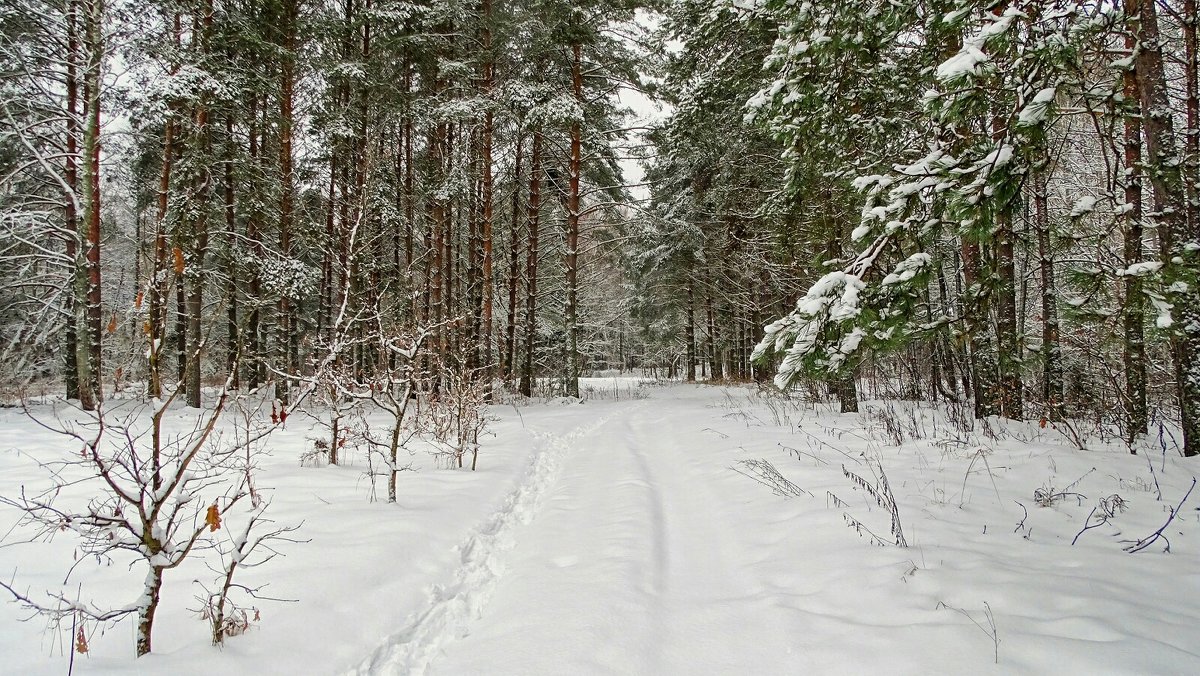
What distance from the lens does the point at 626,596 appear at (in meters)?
3.15

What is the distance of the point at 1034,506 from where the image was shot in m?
3.79

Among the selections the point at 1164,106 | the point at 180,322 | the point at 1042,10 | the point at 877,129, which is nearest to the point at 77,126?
the point at 180,322

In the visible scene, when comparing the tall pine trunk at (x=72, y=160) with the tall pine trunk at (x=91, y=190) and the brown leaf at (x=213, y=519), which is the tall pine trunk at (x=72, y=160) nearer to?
the tall pine trunk at (x=91, y=190)

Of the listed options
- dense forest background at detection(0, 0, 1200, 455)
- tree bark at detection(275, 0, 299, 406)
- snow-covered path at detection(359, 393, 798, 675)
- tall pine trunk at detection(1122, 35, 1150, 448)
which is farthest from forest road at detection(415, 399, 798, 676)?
tree bark at detection(275, 0, 299, 406)

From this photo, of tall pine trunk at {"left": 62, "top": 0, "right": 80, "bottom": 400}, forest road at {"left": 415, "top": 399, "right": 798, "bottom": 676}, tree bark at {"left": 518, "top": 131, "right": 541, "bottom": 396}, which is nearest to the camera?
forest road at {"left": 415, "top": 399, "right": 798, "bottom": 676}

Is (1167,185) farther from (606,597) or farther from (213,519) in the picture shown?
(213,519)

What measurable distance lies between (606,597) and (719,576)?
841 mm

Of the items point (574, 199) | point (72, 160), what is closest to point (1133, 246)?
point (574, 199)

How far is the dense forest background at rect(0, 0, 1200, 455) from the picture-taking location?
105 inches

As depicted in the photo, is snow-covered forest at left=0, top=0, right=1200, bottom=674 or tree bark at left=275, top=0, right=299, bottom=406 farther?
tree bark at left=275, top=0, right=299, bottom=406

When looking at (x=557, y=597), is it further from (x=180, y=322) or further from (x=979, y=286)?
(x=180, y=322)

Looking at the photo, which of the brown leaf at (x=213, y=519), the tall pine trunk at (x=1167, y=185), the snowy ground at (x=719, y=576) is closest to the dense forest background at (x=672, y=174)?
the tall pine trunk at (x=1167, y=185)

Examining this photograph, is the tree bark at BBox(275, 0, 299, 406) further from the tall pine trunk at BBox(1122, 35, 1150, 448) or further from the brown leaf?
the tall pine trunk at BBox(1122, 35, 1150, 448)

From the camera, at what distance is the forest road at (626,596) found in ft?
8.38
